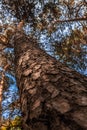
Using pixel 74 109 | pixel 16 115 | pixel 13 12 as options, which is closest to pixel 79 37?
pixel 13 12

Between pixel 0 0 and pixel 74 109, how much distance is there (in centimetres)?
907

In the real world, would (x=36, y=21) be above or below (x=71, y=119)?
above

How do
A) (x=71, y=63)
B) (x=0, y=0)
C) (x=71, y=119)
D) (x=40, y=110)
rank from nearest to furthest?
(x=71, y=119) < (x=40, y=110) < (x=0, y=0) < (x=71, y=63)

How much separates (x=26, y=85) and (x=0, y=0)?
27.4ft

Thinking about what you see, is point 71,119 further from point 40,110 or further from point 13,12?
point 13,12

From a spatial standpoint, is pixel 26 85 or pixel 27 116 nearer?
pixel 27 116

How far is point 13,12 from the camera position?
9766 millimetres

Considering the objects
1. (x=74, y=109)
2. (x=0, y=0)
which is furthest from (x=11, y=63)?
(x=74, y=109)

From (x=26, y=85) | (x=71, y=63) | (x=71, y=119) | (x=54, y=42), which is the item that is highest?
(x=54, y=42)

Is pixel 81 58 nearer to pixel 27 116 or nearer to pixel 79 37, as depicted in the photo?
pixel 79 37

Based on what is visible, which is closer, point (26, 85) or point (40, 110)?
point (40, 110)

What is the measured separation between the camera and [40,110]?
119 centimetres

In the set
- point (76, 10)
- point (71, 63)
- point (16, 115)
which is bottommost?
point (16, 115)

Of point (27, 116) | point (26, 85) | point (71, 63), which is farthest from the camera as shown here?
point (71, 63)
